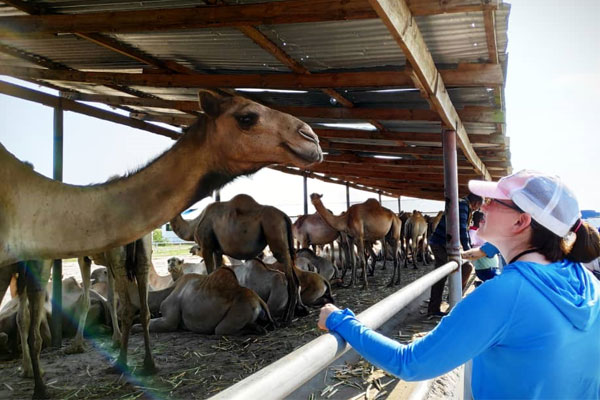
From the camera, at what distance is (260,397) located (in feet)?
3.34

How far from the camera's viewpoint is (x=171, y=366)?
5152 millimetres

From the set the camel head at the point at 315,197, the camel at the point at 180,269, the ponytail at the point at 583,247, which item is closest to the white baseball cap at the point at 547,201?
the ponytail at the point at 583,247

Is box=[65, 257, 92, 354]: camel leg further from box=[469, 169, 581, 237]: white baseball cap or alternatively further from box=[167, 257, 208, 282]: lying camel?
box=[469, 169, 581, 237]: white baseball cap

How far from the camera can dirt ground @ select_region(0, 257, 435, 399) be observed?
4.40 m

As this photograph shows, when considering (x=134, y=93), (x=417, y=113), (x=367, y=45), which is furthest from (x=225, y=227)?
(x=367, y=45)

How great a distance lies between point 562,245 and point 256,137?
1783mm

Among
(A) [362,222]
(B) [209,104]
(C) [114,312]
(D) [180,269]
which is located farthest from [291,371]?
(A) [362,222]

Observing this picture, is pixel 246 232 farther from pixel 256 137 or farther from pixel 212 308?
pixel 256 137

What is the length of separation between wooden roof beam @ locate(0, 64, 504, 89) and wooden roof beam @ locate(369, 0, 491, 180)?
29cm

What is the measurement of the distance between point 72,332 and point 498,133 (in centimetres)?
710

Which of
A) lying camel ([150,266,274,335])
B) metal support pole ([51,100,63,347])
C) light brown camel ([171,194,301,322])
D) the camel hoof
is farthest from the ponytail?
light brown camel ([171,194,301,322])

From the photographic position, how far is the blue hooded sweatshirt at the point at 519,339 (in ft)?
4.88

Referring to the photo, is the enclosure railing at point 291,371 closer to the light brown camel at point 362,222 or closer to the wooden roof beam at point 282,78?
the wooden roof beam at point 282,78

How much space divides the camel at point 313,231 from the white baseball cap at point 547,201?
12867 millimetres
